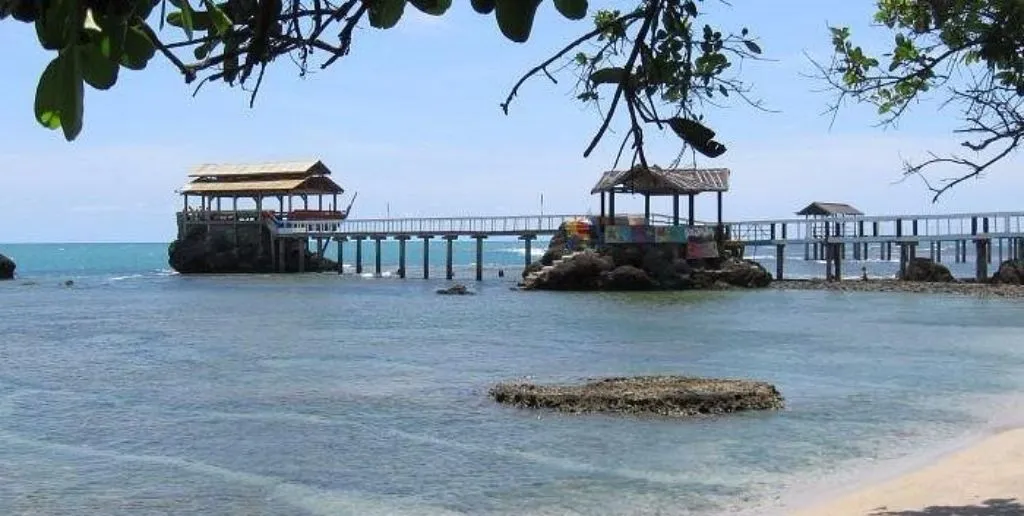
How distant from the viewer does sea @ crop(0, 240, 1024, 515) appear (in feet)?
34.6

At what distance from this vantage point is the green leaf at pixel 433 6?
192 centimetres

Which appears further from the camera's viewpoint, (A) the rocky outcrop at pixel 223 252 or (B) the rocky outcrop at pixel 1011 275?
(A) the rocky outcrop at pixel 223 252

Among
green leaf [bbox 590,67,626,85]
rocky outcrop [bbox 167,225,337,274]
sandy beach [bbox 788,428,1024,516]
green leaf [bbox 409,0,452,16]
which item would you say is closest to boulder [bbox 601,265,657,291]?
rocky outcrop [bbox 167,225,337,274]

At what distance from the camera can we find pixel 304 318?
113ft

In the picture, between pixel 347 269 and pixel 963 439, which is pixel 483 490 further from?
pixel 347 269

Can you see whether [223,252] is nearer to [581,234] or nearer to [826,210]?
[581,234]

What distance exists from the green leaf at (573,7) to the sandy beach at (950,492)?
789 cm

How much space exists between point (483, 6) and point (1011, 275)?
53.4 m

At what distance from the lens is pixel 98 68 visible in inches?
59.2

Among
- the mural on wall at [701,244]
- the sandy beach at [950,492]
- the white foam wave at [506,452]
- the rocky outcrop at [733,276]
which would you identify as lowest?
the white foam wave at [506,452]

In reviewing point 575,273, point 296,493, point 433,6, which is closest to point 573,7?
point 433,6

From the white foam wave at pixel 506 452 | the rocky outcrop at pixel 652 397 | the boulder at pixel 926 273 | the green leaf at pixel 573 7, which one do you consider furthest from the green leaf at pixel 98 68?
the boulder at pixel 926 273

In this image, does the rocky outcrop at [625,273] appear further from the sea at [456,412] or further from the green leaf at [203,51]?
the green leaf at [203,51]

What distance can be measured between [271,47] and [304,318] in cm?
3254
